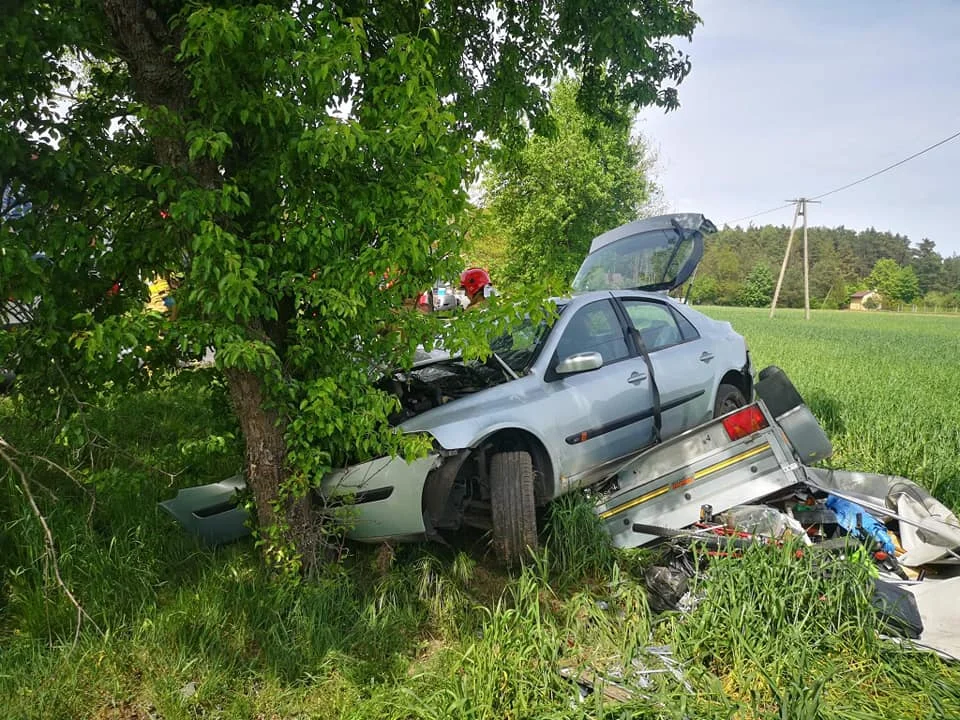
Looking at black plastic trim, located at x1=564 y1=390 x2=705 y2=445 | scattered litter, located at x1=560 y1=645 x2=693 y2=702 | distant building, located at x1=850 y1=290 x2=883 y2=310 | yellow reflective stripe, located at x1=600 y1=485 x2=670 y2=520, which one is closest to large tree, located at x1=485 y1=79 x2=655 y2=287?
black plastic trim, located at x1=564 y1=390 x2=705 y2=445

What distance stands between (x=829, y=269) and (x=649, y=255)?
111412 millimetres

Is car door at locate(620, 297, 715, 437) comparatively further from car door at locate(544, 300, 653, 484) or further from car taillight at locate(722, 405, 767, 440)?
car taillight at locate(722, 405, 767, 440)

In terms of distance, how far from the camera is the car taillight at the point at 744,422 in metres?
4.16

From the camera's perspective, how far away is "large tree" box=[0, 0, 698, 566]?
2.76 metres

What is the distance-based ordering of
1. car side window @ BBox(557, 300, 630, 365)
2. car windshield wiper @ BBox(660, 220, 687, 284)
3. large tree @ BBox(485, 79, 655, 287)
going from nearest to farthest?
car side window @ BBox(557, 300, 630, 365)
car windshield wiper @ BBox(660, 220, 687, 284)
large tree @ BBox(485, 79, 655, 287)

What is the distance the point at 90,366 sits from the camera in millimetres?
2859

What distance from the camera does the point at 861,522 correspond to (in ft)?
12.4

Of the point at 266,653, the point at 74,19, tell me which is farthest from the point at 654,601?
the point at 74,19

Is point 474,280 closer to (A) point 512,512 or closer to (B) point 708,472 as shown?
(B) point 708,472

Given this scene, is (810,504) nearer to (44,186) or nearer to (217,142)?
(217,142)

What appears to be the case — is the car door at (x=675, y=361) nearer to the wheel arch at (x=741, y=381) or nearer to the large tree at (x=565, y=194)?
the wheel arch at (x=741, y=381)

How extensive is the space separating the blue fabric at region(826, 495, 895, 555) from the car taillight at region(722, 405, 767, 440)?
61cm

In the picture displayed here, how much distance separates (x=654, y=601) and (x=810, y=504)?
53.5 inches

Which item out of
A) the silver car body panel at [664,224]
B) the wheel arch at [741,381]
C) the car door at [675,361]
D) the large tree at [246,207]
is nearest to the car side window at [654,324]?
the car door at [675,361]
